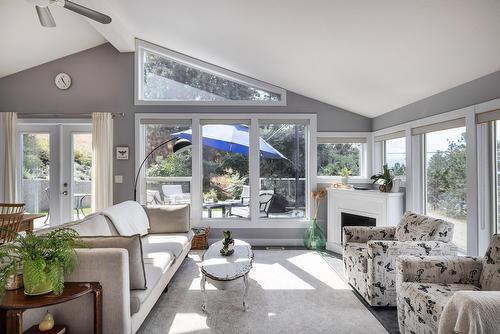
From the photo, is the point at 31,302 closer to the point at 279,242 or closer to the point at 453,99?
the point at 279,242

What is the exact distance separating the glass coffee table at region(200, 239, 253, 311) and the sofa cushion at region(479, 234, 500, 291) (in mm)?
1785

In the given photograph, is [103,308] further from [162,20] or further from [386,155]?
[386,155]

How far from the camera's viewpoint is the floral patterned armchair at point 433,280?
1949 millimetres

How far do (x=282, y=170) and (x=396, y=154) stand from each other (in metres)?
1.74

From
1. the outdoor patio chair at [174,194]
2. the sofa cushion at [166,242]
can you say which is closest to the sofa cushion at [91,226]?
the sofa cushion at [166,242]

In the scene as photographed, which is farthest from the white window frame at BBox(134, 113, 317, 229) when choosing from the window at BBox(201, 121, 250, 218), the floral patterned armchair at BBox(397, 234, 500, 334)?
the floral patterned armchair at BBox(397, 234, 500, 334)

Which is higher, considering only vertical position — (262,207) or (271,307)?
(262,207)

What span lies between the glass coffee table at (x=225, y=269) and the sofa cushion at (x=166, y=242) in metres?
0.43

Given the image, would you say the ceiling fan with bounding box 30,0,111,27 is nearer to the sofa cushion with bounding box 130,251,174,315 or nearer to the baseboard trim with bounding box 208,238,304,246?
the sofa cushion with bounding box 130,251,174,315

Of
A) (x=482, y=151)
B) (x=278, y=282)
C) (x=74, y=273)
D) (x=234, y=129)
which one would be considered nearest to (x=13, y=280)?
(x=74, y=273)

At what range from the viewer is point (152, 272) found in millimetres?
2428

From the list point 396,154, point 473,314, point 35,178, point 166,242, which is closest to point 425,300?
point 473,314

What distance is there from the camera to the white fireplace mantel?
3736 millimetres

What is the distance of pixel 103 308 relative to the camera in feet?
5.89
